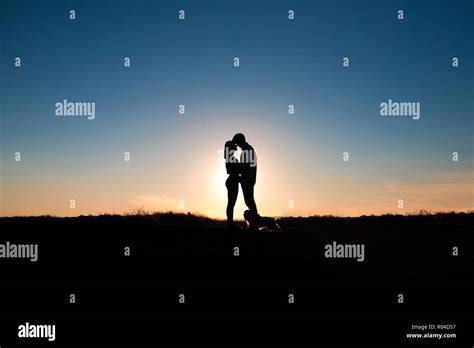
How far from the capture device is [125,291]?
31.8 ft

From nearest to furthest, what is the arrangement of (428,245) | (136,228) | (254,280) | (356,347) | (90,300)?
(356,347) → (90,300) → (254,280) → (428,245) → (136,228)

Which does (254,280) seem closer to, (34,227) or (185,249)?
(185,249)

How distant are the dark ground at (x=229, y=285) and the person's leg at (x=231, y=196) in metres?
0.60

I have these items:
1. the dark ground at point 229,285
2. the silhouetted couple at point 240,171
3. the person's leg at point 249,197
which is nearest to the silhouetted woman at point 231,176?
the silhouetted couple at point 240,171

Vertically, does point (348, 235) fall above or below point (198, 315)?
above

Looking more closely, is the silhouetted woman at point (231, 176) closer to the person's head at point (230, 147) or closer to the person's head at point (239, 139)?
the person's head at point (230, 147)

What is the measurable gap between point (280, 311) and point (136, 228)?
318 inches

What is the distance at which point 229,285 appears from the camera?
10047mm

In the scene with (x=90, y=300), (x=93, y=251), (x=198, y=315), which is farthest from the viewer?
(x=93, y=251)

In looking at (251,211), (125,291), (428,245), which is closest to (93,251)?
(125,291)

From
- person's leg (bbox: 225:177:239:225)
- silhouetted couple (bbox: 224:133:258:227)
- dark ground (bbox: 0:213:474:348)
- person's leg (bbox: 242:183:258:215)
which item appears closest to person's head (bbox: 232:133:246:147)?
silhouetted couple (bbox: 224:133:258:227)

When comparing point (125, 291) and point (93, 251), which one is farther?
point (93, 251)

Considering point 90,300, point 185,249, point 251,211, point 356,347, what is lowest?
point 356,347

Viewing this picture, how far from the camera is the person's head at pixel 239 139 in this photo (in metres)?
14.6
